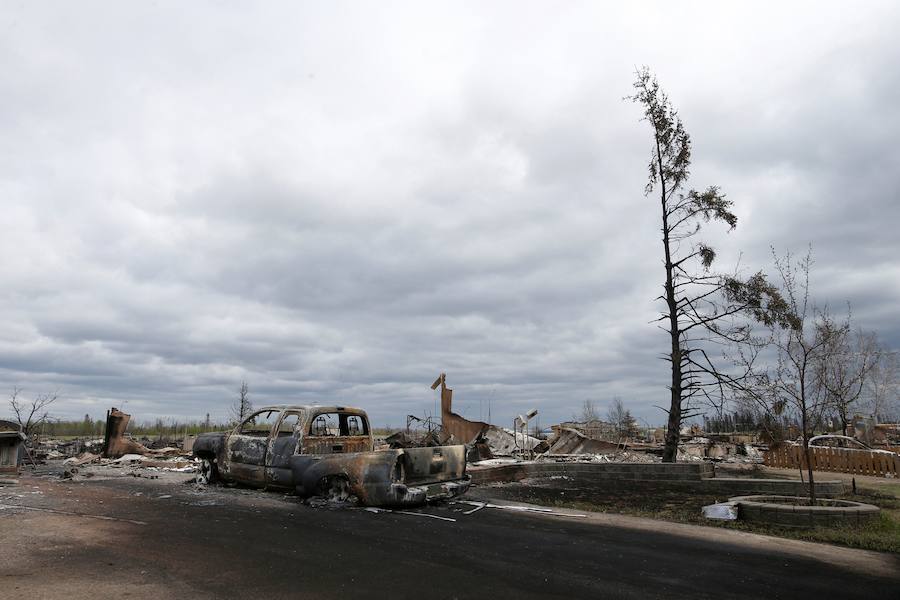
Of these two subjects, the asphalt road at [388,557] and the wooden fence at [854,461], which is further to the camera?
the wooden fence at [854,461]

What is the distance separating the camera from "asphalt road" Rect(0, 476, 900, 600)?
5125 millimetres

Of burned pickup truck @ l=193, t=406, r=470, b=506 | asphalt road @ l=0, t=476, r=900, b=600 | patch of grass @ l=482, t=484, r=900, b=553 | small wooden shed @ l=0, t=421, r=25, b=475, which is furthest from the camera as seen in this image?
small wooden shed @ l=0, t=421, r=25, b=475

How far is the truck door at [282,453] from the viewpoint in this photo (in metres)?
10.3

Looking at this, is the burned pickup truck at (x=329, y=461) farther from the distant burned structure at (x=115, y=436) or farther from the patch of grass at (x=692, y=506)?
the distant burned structure at (x=115, y=436)

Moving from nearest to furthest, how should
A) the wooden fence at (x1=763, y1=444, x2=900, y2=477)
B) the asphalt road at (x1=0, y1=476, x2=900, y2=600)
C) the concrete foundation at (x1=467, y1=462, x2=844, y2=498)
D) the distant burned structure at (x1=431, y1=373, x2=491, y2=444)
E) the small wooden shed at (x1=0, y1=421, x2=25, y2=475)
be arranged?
the asphalt road at (x1=0, y1=476, x2=900, y2=600), the concrete foundation at (x1=467, y1=462, x2=844, y2=498), the small wooden shed at (x1=0, y1=421, x2=25, y2=475), the wooden fence at (x1=763, y1=444, x2=900, y2=477), the distant burned structure at (x1=431, y1=373, x2=491, y2=444)

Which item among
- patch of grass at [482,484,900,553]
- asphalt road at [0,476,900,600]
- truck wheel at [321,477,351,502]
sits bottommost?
patch of grass at [482,484,900,553]

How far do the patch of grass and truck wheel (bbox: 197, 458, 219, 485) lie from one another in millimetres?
5770

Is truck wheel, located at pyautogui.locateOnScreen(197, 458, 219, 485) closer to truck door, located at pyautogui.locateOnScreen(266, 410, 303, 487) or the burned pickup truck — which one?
the burned pickup truck

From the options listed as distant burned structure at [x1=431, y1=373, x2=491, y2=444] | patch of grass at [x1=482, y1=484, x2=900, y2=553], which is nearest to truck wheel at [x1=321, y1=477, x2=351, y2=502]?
patch of grass at [x1=482, y1=484, x2=900, y2=553]

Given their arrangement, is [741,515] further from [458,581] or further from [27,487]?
[27,487]

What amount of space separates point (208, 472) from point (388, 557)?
23.5 feet

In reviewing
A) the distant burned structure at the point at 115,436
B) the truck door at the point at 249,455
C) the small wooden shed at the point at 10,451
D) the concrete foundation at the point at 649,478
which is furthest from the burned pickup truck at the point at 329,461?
the distant burned structure at the point at 115,436

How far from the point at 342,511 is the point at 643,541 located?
4.48m

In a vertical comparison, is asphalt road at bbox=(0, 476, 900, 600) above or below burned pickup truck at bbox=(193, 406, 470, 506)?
below
